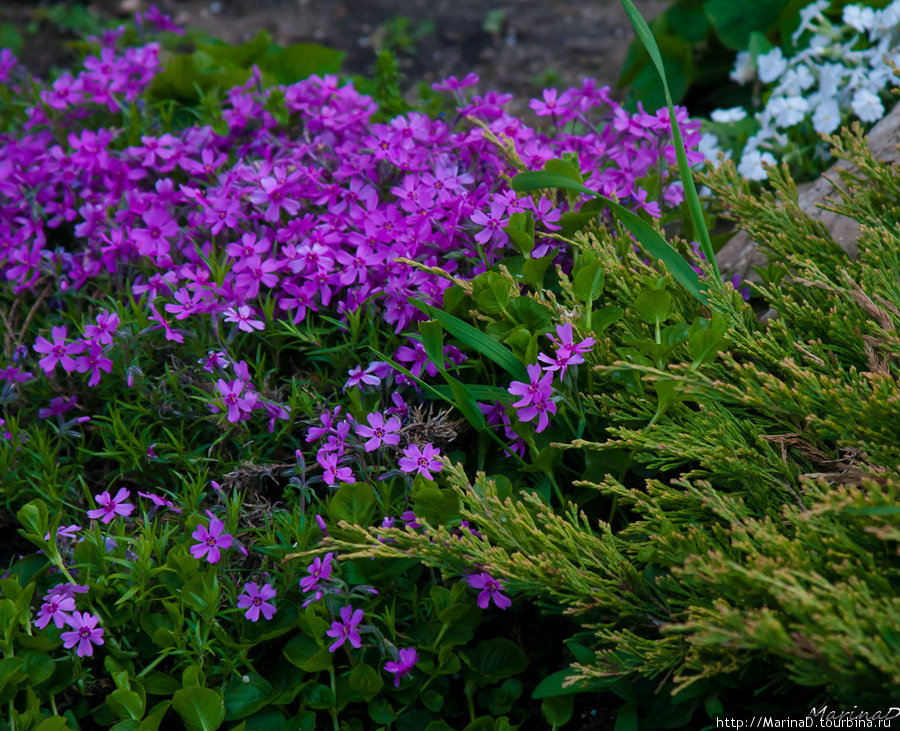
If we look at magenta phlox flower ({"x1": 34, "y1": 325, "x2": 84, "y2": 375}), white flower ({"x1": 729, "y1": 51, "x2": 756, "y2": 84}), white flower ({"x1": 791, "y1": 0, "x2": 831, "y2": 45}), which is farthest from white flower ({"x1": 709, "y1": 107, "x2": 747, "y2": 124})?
magenta phlox flower ({"x1": 34, "y1": 325, "x2": 84, "y2": 375})

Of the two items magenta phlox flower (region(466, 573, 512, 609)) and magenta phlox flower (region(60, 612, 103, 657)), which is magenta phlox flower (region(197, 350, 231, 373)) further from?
magenta phlox flower (region(466, 573, 512, 609))

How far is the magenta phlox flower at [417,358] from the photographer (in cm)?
195

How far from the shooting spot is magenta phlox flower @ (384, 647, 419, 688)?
1652mm

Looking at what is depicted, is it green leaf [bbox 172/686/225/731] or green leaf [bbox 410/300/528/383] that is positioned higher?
green leaf [bbox 410/300/528/383]

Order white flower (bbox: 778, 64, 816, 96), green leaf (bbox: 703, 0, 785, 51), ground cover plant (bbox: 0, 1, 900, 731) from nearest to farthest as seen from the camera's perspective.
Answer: ground cover plant (bbox: 0, 1, 900, 731) < white flower (bbox: 778, 64, 816, 96) < green leaf (bbox: 703, 0, 785, 51)

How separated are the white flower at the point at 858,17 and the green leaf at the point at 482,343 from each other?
240cm

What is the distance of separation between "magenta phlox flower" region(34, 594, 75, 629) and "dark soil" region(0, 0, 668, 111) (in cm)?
409

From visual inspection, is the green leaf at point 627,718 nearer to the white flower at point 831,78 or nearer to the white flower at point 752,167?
the white flower at point 752,167

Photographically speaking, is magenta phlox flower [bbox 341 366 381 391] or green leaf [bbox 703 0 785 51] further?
green leaf [bbox 703 0 785 51]

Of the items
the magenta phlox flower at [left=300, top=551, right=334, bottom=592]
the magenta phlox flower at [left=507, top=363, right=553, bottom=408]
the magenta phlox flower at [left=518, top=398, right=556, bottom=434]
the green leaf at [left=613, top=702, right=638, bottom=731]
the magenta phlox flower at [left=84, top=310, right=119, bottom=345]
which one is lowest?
the green leaf at [left=613, top=702, right=638, bottom=731]

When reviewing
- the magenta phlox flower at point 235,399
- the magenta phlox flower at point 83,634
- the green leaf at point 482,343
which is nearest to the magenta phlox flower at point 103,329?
the magenta phlox flower at point 235,399

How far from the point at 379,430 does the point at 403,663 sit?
555mm

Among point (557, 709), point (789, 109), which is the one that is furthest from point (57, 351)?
point (789, 109)

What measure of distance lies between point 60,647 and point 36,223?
4.81ft
